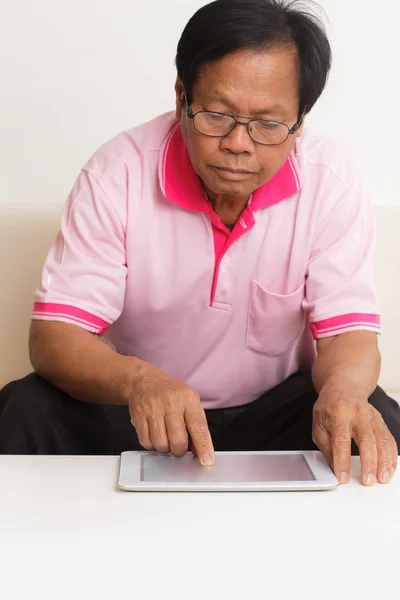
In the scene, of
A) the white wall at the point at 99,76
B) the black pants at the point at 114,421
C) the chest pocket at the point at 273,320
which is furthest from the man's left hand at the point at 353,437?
the white wall at the point at 99,76

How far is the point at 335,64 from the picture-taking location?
87.6 inches

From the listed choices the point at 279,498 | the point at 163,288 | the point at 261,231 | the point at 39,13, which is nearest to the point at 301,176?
the point at 261,231

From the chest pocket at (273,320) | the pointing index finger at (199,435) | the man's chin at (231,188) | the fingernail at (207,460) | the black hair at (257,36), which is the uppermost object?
the black hair at (257,36)

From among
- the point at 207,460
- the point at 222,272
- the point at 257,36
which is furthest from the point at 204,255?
the point at 207,460

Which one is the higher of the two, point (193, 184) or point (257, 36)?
point (257, 36)

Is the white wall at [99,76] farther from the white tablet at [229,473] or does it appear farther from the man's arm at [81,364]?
the white tablet at [229,473]

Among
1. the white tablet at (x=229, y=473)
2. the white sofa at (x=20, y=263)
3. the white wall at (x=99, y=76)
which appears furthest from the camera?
the white wall at (x=99, y=76)

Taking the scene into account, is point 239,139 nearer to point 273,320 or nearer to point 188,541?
point 273,320

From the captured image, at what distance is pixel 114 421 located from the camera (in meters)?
1.63

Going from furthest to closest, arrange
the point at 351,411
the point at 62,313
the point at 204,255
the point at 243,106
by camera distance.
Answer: the point at 204,255
the point at 62,313
the point at 243,106
the point at 351,411

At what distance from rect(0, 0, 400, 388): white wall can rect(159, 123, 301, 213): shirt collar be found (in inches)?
21.9

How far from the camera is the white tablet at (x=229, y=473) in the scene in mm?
1089

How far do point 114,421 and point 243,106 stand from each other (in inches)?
25.3

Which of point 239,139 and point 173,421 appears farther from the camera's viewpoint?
point 239,139
